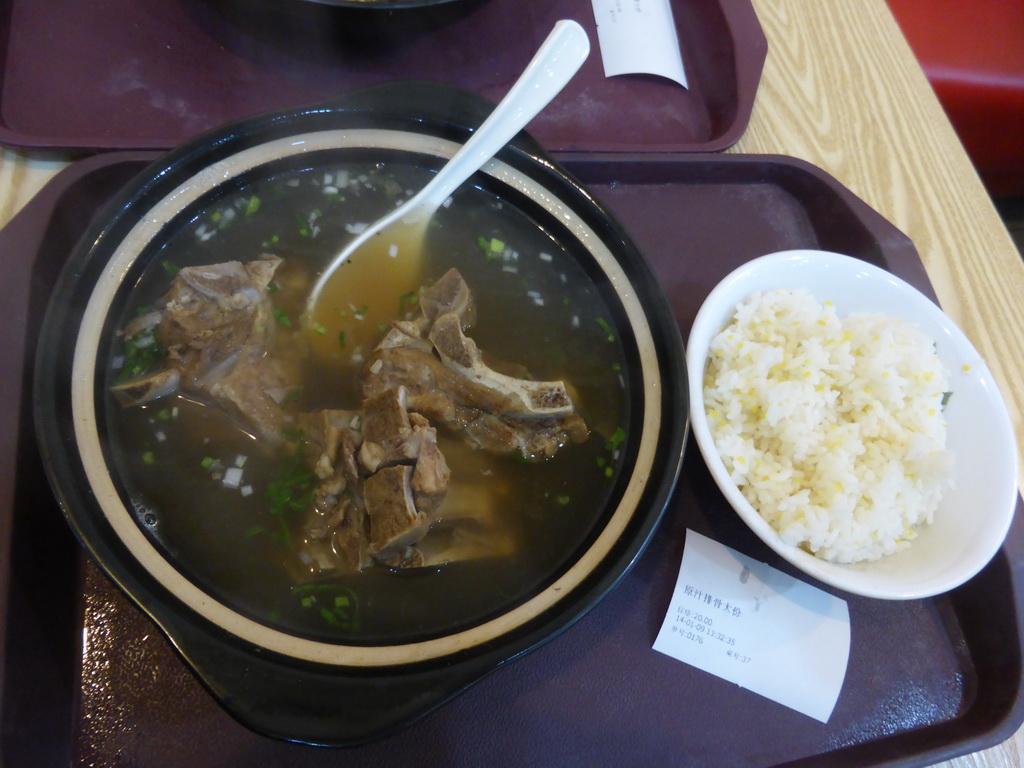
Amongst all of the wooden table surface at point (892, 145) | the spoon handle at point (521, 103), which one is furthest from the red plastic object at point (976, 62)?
the spoon handle at point (521, 103)

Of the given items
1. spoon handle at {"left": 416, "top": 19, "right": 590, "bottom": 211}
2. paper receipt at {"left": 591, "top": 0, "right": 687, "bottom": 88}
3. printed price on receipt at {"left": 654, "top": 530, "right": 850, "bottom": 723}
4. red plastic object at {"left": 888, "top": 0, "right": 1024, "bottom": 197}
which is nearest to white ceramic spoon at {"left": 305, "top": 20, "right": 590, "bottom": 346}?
spoon handle at {"left": 416, "top": 19, "right": 590, "bottom": 211}

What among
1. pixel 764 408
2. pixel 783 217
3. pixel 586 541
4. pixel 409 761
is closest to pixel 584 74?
pixel 783 217

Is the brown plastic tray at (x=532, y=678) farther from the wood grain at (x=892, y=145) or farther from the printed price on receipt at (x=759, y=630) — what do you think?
the wood grain at (x=892, y=145)

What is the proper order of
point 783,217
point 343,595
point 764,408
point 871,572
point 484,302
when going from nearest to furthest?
point 343,595 < point 871,572 < point 764,408 < point 484,302 < point 783,217

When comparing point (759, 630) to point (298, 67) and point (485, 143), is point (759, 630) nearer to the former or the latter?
point (485, 143)

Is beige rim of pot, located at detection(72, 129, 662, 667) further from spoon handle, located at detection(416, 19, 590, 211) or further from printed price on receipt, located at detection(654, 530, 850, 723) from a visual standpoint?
printed price on receipt, located at detection(654, 530, 850, 723)

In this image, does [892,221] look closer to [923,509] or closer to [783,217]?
[783,217]
